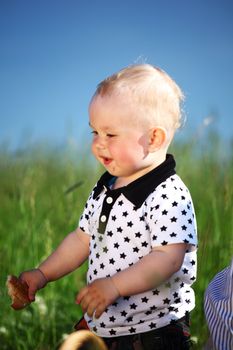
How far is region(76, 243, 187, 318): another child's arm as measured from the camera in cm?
192

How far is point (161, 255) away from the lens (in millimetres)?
1980

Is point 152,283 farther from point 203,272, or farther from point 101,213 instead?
point 203,272

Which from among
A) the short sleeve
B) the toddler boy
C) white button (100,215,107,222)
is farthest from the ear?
white button (100,215,107,222)

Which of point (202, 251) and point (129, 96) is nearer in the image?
point (129, 96)

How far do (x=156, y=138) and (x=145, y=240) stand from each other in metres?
0.33

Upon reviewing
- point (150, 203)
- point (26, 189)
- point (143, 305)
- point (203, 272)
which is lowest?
point (203, 272)

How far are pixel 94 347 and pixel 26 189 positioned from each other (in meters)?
2.07

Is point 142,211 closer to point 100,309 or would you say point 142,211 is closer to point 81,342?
point 100,309

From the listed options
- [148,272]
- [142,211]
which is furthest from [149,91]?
[148,272]

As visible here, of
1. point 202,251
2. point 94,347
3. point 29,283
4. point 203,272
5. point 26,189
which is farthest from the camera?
point 26,189

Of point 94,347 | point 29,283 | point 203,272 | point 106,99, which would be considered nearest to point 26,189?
point 203,272

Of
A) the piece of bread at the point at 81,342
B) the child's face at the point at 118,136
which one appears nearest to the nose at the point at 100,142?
the child's face at the point at 118,136

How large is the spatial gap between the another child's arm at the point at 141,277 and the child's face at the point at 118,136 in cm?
31

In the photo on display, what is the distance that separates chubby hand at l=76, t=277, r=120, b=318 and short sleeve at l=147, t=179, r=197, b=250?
20cm
